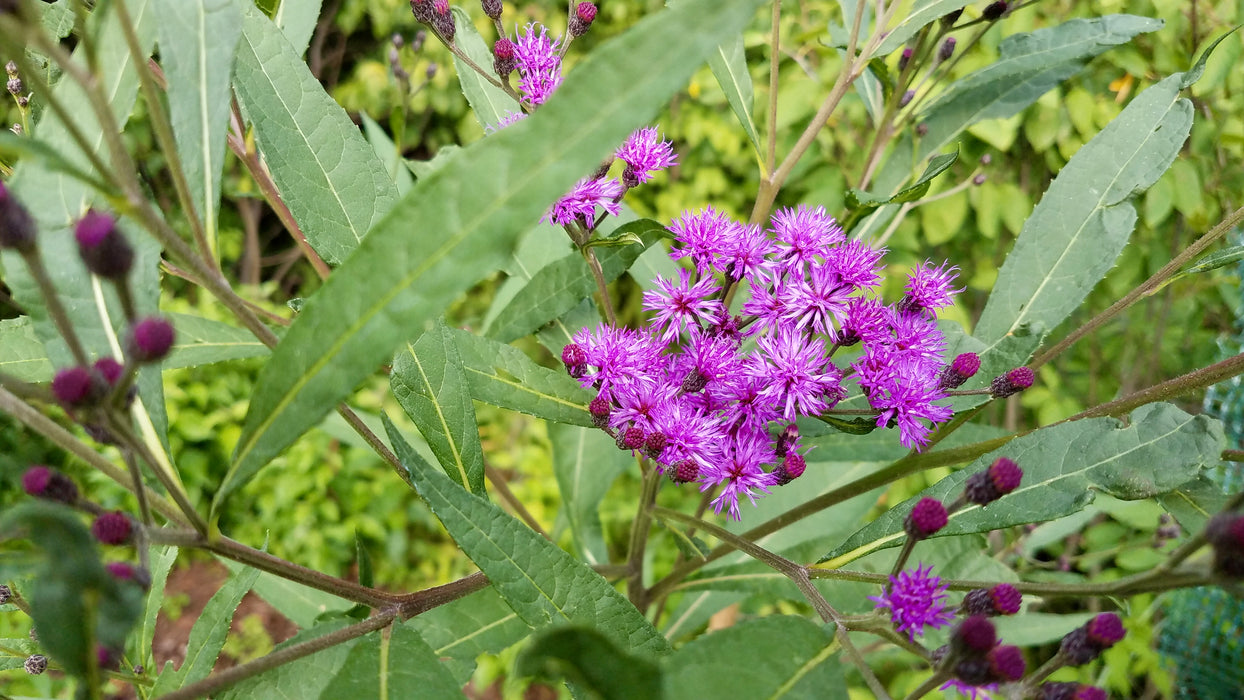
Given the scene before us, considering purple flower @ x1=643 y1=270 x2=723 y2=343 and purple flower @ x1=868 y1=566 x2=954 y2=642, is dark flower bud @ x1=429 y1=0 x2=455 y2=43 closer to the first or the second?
purple flower @ x1=643 y1=270 x2=723 y2=343

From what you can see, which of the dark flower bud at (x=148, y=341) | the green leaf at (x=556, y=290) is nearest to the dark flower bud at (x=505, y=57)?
the green leaf at (x=556, y=290)

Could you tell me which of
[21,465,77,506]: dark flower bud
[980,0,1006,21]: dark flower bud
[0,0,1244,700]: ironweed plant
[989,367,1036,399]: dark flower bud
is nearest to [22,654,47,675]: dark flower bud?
[0,0,1244,700]: ironweed plant

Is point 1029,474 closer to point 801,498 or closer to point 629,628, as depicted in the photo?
point 629,628

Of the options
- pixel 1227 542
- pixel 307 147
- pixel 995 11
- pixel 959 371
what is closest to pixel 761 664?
pixel 1227 542

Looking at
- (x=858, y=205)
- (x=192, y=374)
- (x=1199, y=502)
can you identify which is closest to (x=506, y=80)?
(x=858, y=205)

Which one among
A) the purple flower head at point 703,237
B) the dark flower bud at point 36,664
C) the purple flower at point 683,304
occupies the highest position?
the purple flower head at point 703,237

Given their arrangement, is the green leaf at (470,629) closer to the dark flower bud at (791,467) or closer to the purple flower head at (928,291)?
the dark flower bud at (791,467)

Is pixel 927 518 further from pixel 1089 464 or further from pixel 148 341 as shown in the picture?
pixel 148 341
